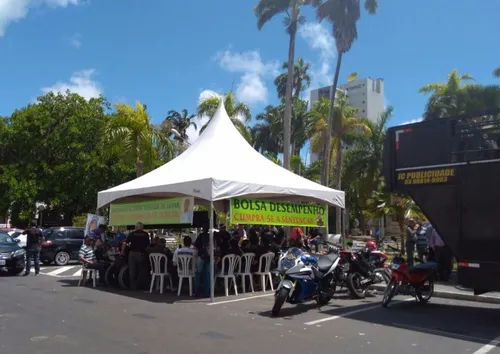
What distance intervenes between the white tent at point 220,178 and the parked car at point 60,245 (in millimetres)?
6371

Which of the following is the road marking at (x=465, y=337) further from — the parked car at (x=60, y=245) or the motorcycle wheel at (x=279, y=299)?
the parked car at (x=60, y=245)

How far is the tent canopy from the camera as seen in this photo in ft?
36.4

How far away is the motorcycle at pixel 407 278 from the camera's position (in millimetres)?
9742

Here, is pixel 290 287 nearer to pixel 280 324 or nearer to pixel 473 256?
pixel 280 324

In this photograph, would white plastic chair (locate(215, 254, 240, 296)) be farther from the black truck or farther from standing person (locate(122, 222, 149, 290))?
the black truck

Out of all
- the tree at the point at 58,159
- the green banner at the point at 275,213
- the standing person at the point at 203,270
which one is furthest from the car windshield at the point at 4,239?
the tree at the point at 58,159

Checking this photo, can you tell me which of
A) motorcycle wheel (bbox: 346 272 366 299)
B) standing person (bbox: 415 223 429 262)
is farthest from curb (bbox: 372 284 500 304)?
standing person (bbox: 415 223 429 262)

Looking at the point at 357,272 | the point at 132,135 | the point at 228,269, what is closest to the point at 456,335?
the point at 357,272

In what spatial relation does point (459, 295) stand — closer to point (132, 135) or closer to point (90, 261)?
point (90, 261)

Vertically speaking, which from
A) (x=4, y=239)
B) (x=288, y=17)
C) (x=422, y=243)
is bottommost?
(x=4, y=239)

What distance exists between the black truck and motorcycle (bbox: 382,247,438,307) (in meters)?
1.46

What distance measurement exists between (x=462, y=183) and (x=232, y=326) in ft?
15.0

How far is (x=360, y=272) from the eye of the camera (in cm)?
1112

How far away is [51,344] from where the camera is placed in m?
6.54
